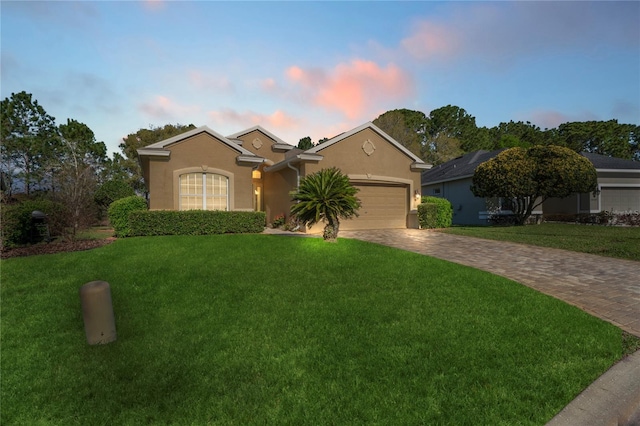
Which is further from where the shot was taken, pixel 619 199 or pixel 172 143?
pixel 619 199

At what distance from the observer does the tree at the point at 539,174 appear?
56.9 feet

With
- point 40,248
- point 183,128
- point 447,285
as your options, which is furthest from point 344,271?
point 183,128

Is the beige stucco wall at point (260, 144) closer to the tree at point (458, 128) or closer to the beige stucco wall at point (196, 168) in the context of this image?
the beige stucco wall at point (196, 168)

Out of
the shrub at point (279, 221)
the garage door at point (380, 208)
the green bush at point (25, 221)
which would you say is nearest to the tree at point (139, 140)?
the shrub at point (279, 221)

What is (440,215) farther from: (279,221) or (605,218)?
(605,218)

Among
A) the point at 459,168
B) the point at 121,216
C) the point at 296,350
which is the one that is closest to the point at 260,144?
the point at 121,216

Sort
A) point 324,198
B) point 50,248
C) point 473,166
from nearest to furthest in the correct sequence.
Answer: point 50,248
point 324,198
point 473,166

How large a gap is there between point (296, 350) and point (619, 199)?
28061 mm

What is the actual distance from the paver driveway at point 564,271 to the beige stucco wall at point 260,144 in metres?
12.6

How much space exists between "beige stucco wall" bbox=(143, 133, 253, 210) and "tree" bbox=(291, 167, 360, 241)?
20.7ft

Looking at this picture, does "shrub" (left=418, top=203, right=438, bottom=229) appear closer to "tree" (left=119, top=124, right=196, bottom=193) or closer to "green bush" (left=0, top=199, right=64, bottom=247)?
"green bush" (left=0, top=199, right=64, bottom=247)

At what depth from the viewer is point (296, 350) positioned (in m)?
3.59

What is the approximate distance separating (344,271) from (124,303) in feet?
13.9

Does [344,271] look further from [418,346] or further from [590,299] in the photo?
[590,299]
